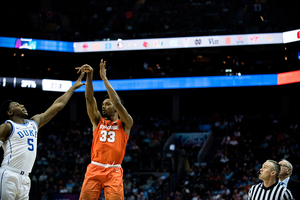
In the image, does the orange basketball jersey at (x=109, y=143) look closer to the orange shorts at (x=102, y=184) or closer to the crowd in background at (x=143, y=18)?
the orange shorts at (x=102, y=184)

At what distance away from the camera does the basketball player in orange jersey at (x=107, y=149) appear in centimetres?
541

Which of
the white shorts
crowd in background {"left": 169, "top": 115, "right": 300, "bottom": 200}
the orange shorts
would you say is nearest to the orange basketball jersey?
the orange shorts

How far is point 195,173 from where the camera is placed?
56.3ft

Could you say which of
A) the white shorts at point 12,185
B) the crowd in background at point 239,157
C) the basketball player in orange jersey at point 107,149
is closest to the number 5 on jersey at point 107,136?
the basketball player in orange jersey at point 107,149

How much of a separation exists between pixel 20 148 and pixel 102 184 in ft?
4.00

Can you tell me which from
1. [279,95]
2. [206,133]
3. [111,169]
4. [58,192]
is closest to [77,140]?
[58,192]

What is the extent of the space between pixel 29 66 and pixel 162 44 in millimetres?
10065

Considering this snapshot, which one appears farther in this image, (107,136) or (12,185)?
(107,136)

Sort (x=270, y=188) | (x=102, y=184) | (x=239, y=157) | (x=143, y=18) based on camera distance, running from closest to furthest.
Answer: (x=270, y=188) < (x=102, y=184) < (x=239, y=157) < (x=143, y=18)

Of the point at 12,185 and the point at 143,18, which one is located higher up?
the point at 143,18

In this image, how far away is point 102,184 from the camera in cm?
550

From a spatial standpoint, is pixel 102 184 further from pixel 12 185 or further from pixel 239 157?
pixel 239 157

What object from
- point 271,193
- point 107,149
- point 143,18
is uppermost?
point 143,18

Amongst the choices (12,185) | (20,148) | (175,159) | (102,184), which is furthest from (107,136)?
(175,159)
